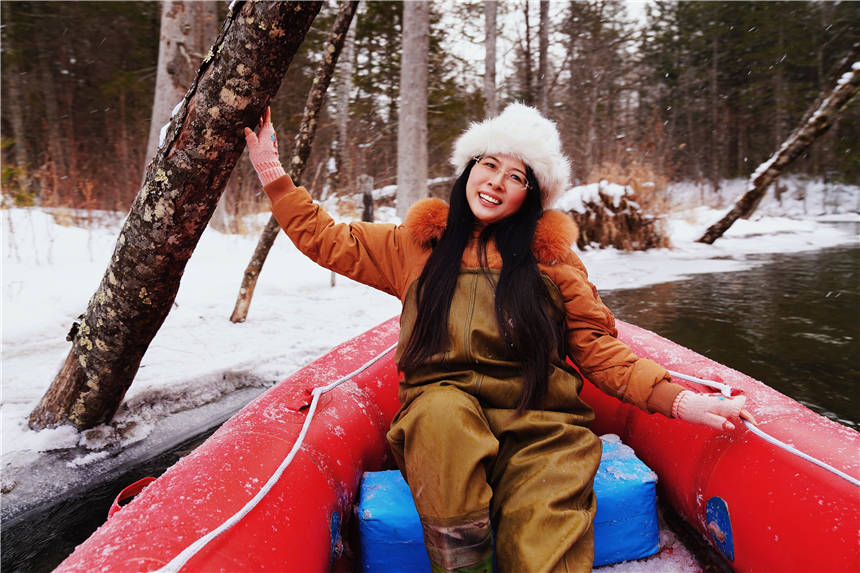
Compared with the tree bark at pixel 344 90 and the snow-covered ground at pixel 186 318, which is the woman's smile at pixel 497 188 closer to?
the snow-covered ground at pixel 186 318

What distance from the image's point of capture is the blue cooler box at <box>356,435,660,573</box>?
1388 mm

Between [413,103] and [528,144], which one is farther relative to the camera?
[413,103]

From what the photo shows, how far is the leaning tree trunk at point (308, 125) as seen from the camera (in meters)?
3.42

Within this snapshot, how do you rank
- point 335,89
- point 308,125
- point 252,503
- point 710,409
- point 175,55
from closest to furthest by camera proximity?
point 252,503 < point 710,409 < point 308,125 < point 175,55 < point 335,89

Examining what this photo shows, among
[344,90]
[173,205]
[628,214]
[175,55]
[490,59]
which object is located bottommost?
[173,205]

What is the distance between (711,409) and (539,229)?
29.2 inches

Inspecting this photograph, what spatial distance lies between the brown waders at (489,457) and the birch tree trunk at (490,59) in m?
9.87

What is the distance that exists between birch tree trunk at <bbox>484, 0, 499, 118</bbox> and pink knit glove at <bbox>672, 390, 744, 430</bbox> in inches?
390

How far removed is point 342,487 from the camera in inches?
59.8

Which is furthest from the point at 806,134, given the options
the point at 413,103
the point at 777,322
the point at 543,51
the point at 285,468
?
the point at 285,468

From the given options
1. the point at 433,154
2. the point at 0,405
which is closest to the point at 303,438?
the point at 0,405

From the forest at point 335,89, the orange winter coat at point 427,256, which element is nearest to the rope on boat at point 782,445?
the orange winter coat at point 427,256

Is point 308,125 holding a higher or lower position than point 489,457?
higher

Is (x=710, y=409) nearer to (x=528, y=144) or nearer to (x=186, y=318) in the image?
(x=528, y=144)
